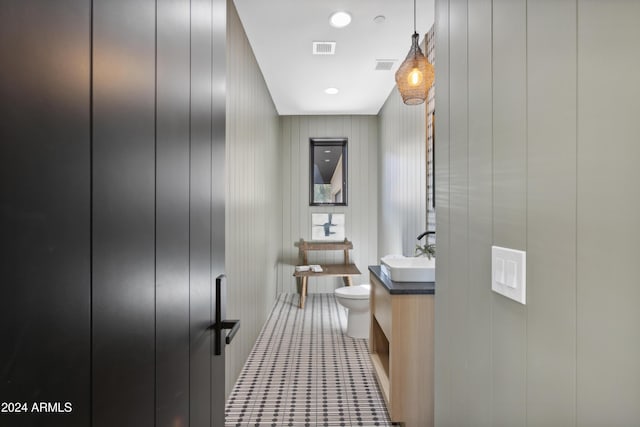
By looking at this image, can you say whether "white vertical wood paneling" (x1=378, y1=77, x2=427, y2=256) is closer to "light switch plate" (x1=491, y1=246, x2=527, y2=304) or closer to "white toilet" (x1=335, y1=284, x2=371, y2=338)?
"white toilet" (x1=335, y1=284, x2=371, y2=338)

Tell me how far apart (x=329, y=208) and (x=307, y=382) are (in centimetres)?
296

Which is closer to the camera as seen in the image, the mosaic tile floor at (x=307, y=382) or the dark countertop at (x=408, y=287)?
the dark countertop at (x=408, y=287)

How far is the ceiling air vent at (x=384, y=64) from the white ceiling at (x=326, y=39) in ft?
0.15

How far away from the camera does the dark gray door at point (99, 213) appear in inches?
14.2

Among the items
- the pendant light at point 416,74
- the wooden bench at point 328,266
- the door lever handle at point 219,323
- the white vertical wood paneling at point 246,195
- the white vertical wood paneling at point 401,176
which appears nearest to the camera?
the door lever handle at point 219,323

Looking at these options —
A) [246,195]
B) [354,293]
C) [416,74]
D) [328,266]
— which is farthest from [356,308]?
[416,74]

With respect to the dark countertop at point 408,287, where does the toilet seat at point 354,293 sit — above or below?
below

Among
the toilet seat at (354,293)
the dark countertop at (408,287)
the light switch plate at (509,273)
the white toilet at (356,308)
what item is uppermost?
the light switch plate at (509,273)

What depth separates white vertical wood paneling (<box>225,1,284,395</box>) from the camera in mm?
2279

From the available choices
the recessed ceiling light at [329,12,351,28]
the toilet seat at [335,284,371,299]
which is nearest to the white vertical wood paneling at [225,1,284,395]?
the recessed ceiling light at [329,12,351,28]

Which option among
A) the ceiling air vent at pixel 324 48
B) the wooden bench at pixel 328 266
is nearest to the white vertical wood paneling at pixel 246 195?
the wooden bench at pixel 328 266

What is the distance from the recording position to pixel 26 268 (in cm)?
37

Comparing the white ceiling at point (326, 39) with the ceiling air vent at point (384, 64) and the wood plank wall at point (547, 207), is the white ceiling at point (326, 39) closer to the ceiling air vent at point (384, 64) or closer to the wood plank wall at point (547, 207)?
the ceiling air vent at point (384, 64)

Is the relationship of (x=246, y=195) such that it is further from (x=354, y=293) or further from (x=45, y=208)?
(x=45, y=208)
